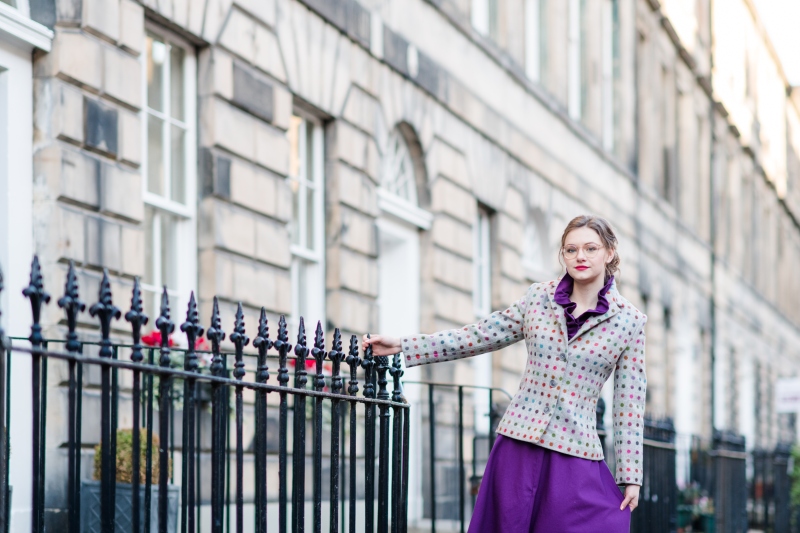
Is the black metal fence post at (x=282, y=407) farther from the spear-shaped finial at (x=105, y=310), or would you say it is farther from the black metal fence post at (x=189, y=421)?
the spear-shaped finial at (x=105, y=310)

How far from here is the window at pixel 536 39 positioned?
55.9 feet

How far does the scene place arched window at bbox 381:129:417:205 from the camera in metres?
12.2

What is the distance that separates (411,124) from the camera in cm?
1248

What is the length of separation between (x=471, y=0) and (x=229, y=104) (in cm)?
596

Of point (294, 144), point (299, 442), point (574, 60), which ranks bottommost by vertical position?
point (299, 442)

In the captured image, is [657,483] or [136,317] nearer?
[136,317]

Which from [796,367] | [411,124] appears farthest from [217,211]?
[796,367]

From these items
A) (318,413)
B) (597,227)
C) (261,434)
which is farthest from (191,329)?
(597,227)

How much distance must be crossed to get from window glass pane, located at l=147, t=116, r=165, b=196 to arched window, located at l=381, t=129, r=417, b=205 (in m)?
3.63

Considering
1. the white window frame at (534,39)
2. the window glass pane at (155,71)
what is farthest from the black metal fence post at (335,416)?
the white window frame at (534,39)

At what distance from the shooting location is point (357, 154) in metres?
11.1

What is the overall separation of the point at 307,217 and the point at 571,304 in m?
6.07

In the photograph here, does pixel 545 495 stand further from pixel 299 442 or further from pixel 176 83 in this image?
pixel 176 83

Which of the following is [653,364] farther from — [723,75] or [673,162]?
[723,75]
